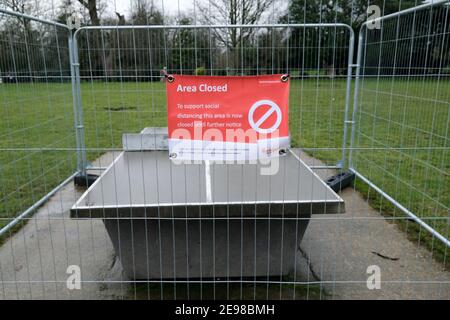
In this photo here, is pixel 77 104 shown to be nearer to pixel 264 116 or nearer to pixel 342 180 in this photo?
pixel 264 116

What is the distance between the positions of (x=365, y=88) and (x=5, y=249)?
14.3 ft

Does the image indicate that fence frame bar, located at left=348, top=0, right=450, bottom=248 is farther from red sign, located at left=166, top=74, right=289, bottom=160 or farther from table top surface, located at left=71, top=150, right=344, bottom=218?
red sign, located at left=166, top=74, right=289, bottom=160

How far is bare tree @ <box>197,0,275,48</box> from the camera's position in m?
2.65

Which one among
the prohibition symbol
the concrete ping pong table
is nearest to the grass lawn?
the concrete ping pong table

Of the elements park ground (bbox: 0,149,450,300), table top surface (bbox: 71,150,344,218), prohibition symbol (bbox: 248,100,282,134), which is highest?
prohibition symbol (bbox: 248,100,282,134)

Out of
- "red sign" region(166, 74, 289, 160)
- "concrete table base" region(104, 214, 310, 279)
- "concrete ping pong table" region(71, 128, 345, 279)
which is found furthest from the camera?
"concrete table base" region(104, 214, 310, 279)

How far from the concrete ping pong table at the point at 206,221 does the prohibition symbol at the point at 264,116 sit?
477mm

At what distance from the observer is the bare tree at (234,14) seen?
265cm

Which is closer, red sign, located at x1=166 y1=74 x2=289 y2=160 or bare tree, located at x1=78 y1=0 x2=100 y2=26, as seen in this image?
red sign, located at x1=166 y1=74 x2=289 y2=160

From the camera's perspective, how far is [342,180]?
4.88 m

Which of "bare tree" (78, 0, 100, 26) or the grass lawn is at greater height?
"bare tree" (78, 0, 100, 26)

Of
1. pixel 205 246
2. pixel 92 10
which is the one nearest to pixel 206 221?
pixel 205 246

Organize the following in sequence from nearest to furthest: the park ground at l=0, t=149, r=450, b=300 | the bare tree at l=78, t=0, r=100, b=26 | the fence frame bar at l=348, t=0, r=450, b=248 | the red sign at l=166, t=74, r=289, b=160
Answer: the red sign at l=166, t=74, r=289, b=160
the park ground at l=0, t=149, r=450, b=300
the fence frame bar at l=348, t=0, r=450, b=248
the bare tree at l=78, t=0, r=100, b=26

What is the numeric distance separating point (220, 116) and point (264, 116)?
272mm
